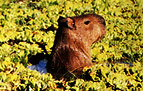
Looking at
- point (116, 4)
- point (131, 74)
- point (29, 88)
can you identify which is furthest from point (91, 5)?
point (29, 88)

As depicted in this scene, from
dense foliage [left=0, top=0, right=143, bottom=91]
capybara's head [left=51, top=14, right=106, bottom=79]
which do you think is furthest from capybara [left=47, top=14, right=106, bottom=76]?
dense foliage [left=0, top=0, right=143, bottom=91]

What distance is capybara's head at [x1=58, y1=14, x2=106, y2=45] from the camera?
362 cm

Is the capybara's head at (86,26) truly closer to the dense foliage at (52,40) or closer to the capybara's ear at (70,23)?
the capybara's ear at (70,23)

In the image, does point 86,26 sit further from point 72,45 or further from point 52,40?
point 52,40

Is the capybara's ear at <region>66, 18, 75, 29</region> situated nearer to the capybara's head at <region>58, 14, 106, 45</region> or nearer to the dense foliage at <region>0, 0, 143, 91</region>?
the capybara's head at <region>58, 14, 106, 45</region>

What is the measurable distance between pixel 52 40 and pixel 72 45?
4.39ft

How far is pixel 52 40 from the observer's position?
4.90m

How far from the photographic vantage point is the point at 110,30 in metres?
→ 5.81

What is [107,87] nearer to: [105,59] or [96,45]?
[105,59]

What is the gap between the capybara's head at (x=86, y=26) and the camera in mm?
3622

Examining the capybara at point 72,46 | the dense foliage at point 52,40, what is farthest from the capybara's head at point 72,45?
the dense foliage at point 52,40

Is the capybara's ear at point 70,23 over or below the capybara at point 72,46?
over

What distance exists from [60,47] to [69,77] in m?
0.57

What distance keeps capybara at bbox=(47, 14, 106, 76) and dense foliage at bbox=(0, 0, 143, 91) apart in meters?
0.20
